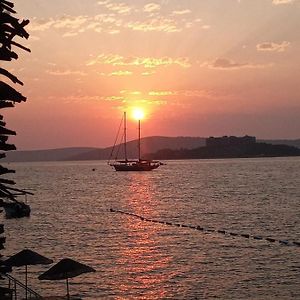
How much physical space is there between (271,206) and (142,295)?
5486 cm

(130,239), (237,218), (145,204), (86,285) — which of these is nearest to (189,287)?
(86,285)

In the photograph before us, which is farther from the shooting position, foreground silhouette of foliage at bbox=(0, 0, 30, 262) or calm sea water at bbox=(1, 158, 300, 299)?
calm sea water at bbox=(1, 158, 300, 299)

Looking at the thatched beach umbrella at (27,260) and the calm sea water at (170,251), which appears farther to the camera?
the calm sea water at (170,251)

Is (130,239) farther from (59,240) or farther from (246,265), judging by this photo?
(246,265)

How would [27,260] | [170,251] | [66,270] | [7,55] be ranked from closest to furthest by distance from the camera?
[7,55] < [66,270] < [27,260] < [170,251]

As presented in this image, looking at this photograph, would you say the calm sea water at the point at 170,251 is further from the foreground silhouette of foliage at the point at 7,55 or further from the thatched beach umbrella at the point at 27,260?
the foreground silhouette of foliage at the point at 7,55

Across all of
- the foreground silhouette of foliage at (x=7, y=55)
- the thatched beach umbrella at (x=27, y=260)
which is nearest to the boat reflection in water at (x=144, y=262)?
the thatched beach umbrella at (x=27, y=260)

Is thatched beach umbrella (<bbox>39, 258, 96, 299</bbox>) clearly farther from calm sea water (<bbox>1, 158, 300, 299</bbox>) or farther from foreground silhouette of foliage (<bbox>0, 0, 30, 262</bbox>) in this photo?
foreground silhouette of foliage (<bbox>0, 0, 30, 262</bbox>)

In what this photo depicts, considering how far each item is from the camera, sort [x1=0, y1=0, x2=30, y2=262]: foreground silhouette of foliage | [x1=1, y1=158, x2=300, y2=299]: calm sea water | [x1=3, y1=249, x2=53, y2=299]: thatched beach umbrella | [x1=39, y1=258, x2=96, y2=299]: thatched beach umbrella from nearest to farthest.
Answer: [x1=0, y1=0, x2=30, y2=262]: foreground silhouette of foliage → [x1=39, y1=258, x2=96, y2=299]: thatched beach umbrella → [x1=3, y1=249, x2=53, y2=299]: thatched beach umbrella → [x1=1, y1=158, x2=300, y2=299]: calm sea water

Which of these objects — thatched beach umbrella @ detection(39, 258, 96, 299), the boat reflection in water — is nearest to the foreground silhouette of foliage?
thatched beach umbrella @ detection(39, 258, 96, 299)

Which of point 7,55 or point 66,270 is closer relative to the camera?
point 7,55

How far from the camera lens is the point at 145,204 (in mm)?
93250

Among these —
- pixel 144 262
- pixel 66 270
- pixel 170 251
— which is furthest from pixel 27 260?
pixel 170 251

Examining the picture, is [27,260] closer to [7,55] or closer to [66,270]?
[66,270]
